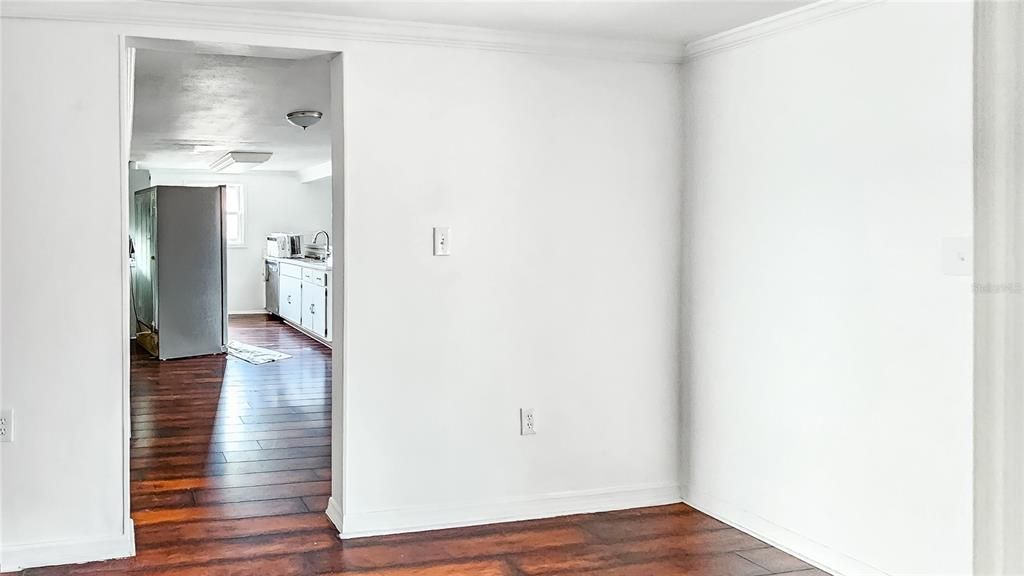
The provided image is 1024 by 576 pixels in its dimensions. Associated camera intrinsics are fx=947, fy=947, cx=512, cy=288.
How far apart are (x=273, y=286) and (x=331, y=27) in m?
9.38

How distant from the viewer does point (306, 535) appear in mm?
3744

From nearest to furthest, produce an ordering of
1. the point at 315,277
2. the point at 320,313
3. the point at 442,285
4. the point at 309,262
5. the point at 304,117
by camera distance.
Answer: the point at 442,285, the point at 304,117, the point at 320,313, the point at 315,277, the point at 309,262

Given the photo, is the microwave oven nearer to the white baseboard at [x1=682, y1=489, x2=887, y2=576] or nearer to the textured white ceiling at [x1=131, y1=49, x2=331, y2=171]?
the textured white ceiling at [x1=131, y1=49, x2=331, y2=171]

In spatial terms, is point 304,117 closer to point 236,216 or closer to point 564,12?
point 564,12

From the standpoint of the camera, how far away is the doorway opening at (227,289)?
4.28m

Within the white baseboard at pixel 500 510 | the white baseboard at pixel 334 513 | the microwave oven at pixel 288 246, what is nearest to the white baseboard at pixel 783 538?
the white baseboard at pixel 500 510

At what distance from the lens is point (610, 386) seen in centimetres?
414

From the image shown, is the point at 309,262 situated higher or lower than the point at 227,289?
higher

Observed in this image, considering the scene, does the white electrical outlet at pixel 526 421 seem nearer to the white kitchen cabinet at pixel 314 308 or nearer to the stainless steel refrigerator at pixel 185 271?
the stainless steel refrigerator at pixel 185 271

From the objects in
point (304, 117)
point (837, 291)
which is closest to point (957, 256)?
point (837, 291)

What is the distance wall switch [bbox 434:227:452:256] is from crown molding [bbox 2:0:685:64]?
74cm

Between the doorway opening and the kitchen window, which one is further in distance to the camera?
the kitchen window

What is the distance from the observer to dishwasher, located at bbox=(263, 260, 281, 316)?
12.2 metres

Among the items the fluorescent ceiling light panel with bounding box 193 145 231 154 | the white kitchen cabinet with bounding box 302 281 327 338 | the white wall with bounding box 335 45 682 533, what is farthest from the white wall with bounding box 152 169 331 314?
the white wall with bounding box 335 45 682 533
